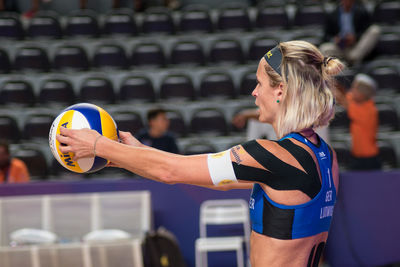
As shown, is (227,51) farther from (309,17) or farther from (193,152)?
(193,152)

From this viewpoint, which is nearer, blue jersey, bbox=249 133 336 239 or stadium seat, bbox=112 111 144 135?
blue jersey, bbox=249 133 336 239

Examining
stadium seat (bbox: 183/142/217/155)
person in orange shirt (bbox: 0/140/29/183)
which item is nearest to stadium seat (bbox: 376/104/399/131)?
stadium seat (bbox: 183/142/217/155)

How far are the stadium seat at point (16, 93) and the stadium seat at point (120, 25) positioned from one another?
1.85 metres

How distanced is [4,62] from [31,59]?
0.44 m

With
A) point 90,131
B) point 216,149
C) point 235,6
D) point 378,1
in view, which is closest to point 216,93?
point 216,149

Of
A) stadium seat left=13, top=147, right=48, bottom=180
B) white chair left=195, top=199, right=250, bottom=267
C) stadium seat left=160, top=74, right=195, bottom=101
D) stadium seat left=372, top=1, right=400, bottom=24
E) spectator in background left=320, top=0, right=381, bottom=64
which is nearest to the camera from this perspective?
white chair left=195, top=199, right=250, bottom=267

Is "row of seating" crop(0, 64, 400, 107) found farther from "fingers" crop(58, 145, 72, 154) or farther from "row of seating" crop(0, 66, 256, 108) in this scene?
"fingers" crop(58, 145, 72, 154)

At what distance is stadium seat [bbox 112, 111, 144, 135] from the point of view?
25.0 ft

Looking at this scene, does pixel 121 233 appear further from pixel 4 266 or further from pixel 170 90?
pixel 170 90

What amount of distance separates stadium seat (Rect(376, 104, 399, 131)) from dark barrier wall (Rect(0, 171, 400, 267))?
1946 mm

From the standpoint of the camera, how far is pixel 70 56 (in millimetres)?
9055

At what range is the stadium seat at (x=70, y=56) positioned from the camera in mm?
9047

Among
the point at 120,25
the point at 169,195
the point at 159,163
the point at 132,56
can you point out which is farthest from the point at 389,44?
the point at 159,163

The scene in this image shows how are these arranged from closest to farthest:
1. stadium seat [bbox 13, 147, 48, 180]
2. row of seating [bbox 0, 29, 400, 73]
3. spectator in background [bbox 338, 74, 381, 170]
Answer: spectator in background [bbox 338, 74, 381, 170], stadium seat [bbox 13, 147, 48, 180], row of seating [bbox 0, 29, 400, 73]
